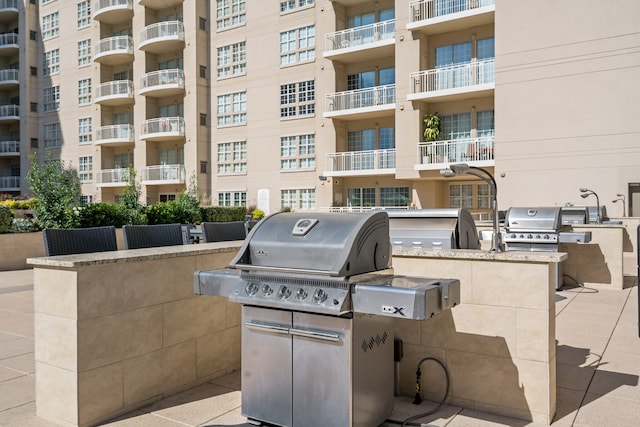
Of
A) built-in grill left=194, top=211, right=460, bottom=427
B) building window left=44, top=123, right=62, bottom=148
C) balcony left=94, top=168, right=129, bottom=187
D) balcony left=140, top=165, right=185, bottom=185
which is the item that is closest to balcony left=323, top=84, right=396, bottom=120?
balcony left=140, top=165, right=185, bottom=185

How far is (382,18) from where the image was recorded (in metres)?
22.8

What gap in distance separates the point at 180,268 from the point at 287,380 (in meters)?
1.46

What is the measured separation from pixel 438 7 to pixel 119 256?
19852 millimetres

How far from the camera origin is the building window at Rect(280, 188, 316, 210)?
24.7 meters

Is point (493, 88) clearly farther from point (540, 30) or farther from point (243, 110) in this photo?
point (243, 110)

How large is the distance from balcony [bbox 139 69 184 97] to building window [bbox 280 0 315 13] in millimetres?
7148

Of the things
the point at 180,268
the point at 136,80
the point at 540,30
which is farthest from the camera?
the point at 136,80

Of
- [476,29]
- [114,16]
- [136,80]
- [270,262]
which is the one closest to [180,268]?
[270,262]

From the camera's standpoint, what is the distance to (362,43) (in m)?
22.5

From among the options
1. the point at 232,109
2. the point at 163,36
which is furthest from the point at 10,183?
the point at 232,109

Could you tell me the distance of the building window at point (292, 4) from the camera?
2440cm

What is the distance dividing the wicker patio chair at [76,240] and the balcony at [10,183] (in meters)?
38.0

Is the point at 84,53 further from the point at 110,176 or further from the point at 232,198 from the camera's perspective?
the point at 232,198

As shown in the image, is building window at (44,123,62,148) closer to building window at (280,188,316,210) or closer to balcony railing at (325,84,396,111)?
building window at (280,188,316,210)
